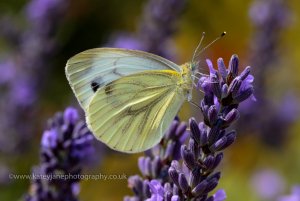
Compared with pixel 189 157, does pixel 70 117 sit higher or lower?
higher

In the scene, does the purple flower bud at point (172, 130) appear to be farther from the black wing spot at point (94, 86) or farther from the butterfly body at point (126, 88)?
the black wing spot at point (94, 86)

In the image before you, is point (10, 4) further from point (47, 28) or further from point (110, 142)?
point (110, 142)

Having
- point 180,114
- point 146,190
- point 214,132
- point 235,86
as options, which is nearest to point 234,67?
point 235,86

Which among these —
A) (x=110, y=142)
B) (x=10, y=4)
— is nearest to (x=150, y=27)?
(x=110, y=142)

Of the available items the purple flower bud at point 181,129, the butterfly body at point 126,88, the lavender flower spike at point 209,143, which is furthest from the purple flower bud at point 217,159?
the butterfly body at point 126,88

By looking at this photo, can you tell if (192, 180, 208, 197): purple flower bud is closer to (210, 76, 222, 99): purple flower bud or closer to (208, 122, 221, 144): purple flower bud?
(208, 122, 221, 144): purple flower bud

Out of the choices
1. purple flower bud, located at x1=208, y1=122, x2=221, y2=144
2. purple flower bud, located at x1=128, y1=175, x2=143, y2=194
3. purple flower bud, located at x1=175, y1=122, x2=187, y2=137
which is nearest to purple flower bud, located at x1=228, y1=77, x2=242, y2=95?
purple flower bud, located at x1=208, y1=122, x2=221, y2=144

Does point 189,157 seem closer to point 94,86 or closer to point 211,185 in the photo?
point 211,185

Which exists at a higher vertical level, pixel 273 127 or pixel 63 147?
pixel 273 127
